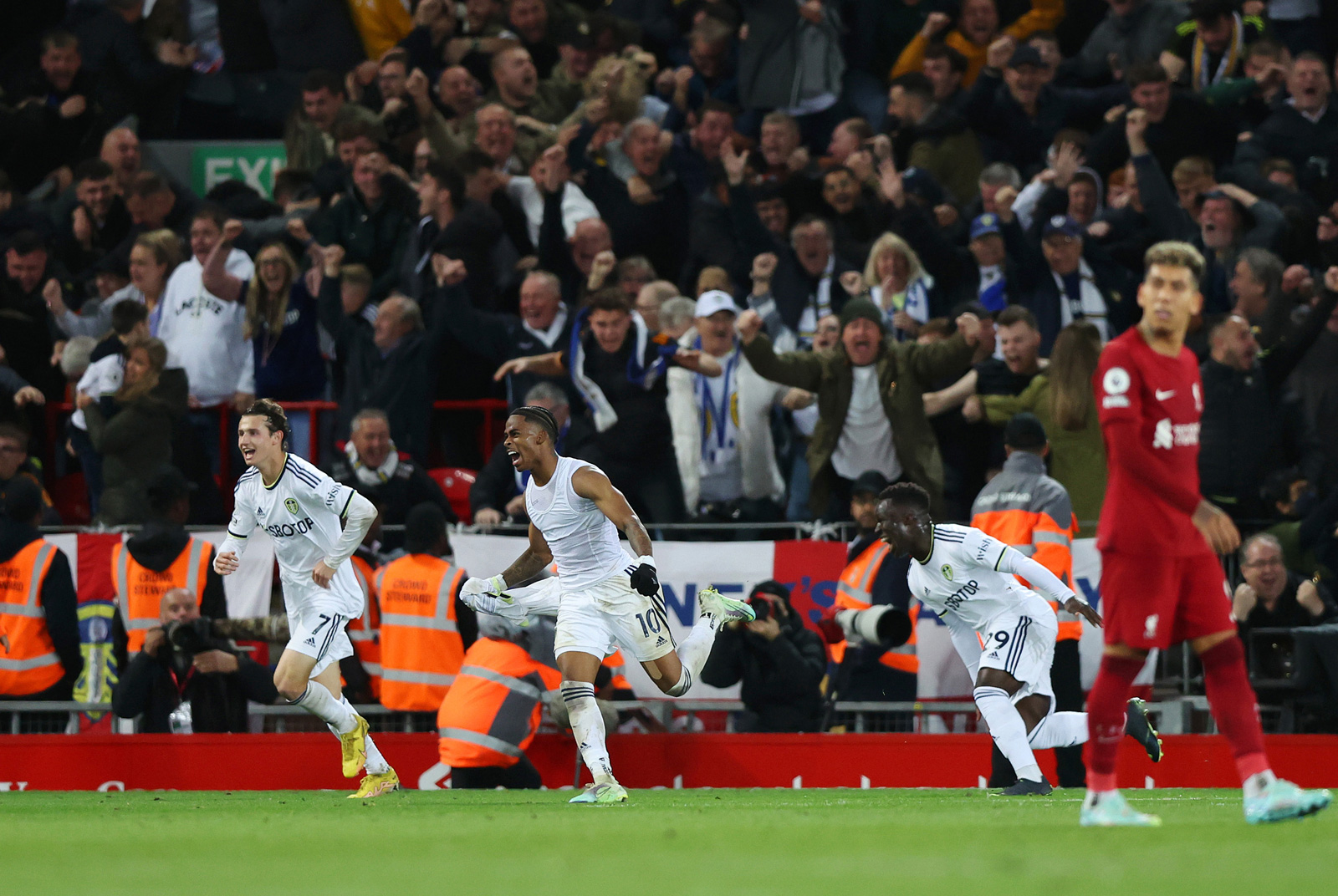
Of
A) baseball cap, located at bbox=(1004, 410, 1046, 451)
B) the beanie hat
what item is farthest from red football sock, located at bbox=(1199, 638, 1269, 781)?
the beanie hat

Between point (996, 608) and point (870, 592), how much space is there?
1.80 metres

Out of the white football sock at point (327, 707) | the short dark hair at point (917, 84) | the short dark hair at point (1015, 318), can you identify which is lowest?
the white football sock at point (327, 707)

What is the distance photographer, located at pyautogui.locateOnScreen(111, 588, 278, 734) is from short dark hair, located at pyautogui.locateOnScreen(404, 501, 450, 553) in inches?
58.3

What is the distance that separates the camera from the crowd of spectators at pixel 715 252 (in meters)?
13.9

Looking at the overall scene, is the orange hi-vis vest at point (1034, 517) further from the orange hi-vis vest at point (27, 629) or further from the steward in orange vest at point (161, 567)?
the orange hi-vis vest at point (27, 629)

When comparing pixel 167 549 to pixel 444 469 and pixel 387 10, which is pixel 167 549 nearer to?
pixel 444 469

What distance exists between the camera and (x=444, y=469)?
49.6ft

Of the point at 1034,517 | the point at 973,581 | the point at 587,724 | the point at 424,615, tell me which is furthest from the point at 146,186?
the point at 973,581

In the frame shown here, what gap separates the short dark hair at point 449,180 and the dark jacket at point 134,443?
9.02ft

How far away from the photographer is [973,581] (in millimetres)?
11078

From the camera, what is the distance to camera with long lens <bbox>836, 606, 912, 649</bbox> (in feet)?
37.4

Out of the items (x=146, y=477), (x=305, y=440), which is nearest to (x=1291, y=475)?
(x=305, y=440)

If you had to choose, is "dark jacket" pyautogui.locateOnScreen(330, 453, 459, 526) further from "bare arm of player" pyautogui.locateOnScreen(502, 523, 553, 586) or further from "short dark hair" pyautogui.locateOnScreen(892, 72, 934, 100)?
"short dark hair" pyautogui.locateOnScreen(892, 72, 934, 100)

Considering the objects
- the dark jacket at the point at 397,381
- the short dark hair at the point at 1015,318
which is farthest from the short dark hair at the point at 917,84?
the dark jacket at the point at 397,381
